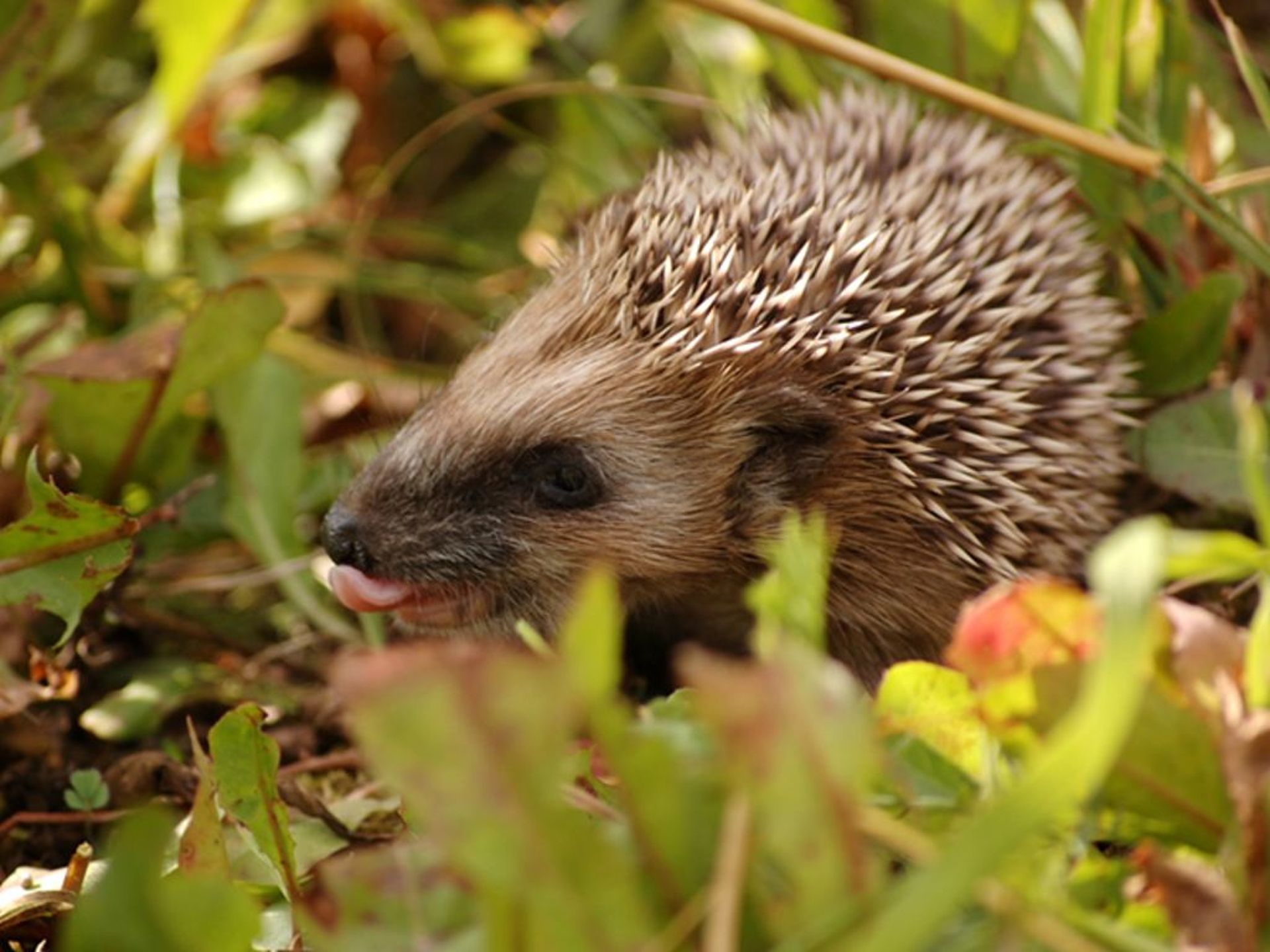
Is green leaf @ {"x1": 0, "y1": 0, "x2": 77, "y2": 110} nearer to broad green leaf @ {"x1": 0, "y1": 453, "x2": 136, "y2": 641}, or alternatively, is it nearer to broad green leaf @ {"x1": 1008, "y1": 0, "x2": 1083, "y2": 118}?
broad green leaf @ {"x1": 0, "y1": 453, "x2": 136, "y2": 641}

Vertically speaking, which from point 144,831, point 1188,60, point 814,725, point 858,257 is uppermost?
point 1188,60

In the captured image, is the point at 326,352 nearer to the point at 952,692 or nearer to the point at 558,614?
the point at 558,614

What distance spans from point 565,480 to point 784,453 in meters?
0.32

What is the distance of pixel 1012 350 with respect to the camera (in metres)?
2.33

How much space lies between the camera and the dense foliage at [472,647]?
1.21 meters

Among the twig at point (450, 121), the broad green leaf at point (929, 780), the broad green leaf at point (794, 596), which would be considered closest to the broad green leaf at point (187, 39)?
the twig at point (450, 121)

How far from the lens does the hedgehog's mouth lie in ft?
7.37

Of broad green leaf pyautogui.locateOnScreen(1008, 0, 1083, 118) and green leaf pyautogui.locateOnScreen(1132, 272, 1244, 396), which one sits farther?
broad green leaf pyautogui.locateOnScreen(1008, 0, 1083, 118)

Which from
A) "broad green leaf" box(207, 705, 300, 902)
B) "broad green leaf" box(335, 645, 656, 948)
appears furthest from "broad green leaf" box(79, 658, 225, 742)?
"broad green leaf" box(335, 645, 656, 948)

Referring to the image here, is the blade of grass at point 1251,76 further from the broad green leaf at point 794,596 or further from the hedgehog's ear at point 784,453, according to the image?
the broad green leaf at point 794,596

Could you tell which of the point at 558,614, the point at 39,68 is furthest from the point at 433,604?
the point at 39,68

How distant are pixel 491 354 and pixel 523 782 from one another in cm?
125

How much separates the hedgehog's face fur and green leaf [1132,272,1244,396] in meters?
0.65

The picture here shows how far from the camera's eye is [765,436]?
7.39ft
